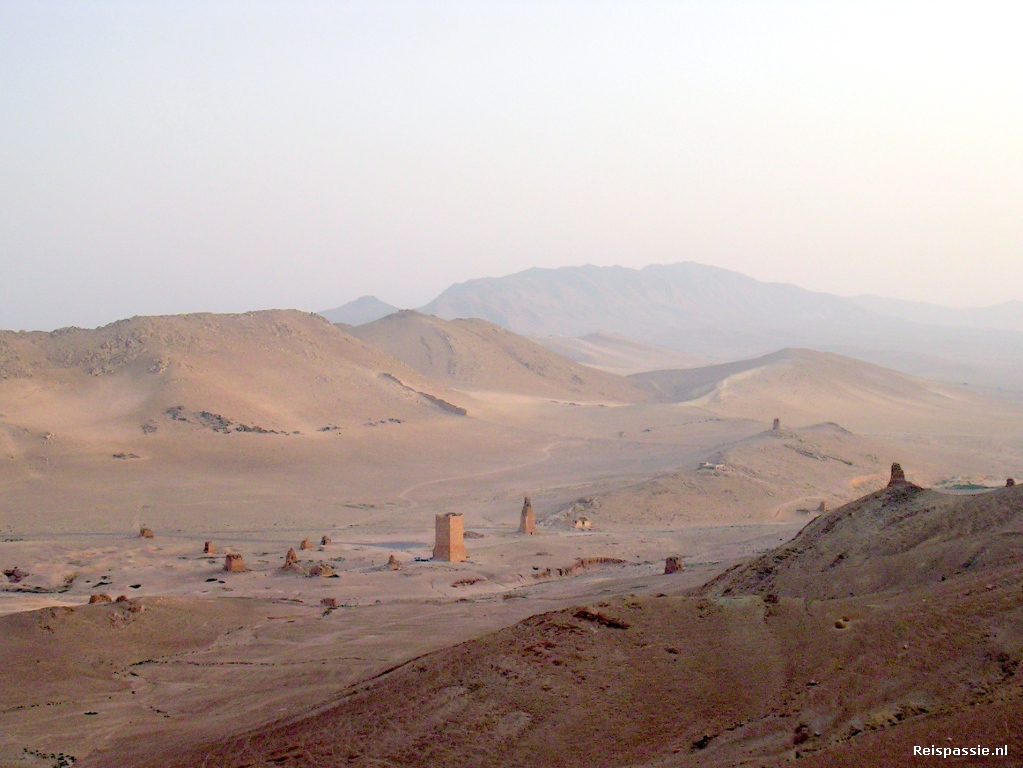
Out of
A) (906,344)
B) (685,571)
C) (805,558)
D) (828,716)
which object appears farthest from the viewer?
(906,344)

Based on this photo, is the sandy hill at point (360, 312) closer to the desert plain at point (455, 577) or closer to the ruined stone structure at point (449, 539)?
the desert plain at point (455, 577)

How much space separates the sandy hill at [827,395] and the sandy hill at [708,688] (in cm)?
4833

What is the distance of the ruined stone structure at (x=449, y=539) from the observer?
21344 millimetres

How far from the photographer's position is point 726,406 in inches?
2426

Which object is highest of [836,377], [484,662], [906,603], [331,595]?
[836,377]

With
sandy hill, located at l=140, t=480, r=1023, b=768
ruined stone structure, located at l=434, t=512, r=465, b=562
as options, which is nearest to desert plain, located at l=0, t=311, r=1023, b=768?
sandy hill, located at l=140, t=480, r=1023, b=768

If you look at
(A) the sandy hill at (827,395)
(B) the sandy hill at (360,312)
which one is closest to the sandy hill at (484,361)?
(A) the sandy hill at (827,395)

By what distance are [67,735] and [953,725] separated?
28.2 ft

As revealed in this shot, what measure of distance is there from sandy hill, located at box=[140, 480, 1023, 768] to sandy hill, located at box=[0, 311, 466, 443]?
33.3 meters

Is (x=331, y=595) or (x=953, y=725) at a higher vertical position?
(x=953, y=725)

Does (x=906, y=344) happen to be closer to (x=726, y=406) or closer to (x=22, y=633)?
(x=726, y=406)

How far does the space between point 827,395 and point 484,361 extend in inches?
970

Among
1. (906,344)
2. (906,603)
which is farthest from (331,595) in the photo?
(906,344)

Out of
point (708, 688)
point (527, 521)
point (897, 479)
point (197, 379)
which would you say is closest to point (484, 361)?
point (197, 379)
